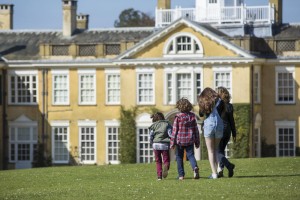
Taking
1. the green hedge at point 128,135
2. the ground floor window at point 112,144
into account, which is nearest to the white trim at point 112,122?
the ground floor window at point 112,144

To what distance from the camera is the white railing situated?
63.2 m

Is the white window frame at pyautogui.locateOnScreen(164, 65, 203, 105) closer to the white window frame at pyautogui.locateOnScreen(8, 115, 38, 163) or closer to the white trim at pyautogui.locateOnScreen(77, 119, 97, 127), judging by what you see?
the white trim at pyautogui.locateOnScreen(77, 119, 97, 127)

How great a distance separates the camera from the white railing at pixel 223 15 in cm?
6322

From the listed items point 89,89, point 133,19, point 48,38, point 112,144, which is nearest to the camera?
point 112,144

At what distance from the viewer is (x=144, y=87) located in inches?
2381

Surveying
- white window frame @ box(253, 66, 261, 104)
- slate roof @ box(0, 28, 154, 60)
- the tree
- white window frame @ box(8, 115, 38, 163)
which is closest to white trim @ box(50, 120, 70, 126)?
white window frame @ box(8, 115, 38, 163)

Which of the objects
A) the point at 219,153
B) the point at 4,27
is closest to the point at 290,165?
the point at 219,153

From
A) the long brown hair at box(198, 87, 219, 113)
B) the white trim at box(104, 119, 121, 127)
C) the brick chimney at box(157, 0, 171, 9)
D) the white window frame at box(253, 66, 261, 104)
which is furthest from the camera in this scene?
the brick chimney at box(157, 0, 171, 9)

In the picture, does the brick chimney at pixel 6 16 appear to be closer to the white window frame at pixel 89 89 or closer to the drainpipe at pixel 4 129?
the drainpipe at pixel 4 129

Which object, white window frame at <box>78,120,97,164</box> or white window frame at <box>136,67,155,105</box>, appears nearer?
white window frame at <box>136,67,155,105</box>

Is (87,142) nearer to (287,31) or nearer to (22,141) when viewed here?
(22,141)

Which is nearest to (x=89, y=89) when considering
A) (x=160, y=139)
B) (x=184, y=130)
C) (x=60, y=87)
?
(x=60, y=87)

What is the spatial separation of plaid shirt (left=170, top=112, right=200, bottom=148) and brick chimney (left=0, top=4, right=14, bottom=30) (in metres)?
41.8

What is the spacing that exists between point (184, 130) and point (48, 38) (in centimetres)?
3682
